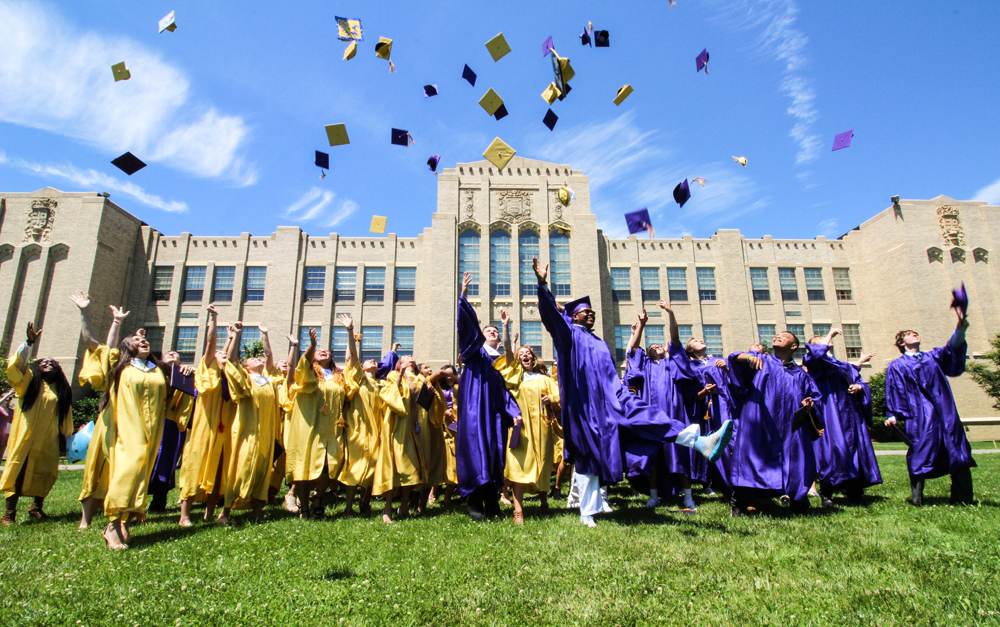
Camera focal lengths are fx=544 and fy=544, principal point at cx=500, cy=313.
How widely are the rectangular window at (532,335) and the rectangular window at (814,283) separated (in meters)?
17.1

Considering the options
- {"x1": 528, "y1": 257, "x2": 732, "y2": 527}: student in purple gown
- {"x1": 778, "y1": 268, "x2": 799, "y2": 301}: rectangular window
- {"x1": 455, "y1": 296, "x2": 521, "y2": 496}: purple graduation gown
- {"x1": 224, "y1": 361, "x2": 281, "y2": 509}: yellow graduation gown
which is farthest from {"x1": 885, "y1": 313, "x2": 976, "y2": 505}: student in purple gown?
{"x1": 778, "y1": 268, "x2": 799, "y2": 301}: rectangular window

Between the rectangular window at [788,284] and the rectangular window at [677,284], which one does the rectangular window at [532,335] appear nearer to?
the rectangular window at [677,284]

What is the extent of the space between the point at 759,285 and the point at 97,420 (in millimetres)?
34629

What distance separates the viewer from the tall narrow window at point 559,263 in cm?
3117

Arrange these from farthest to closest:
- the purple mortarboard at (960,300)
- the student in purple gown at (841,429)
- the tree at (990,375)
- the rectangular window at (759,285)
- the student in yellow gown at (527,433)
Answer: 1. the rectangular window at (759,285)
2. the tree at (990,375)
3. the student in purple gown at (841,429)
4. the student in yellow gown at (527,433)
5. the purple mortarboard at (960,300)

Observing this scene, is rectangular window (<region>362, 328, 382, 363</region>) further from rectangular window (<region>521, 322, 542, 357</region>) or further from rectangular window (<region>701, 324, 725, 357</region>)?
rectangular window (<region>701, 324, 725, 357</region>)

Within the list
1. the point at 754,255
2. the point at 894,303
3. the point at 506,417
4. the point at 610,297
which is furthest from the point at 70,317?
the point at 894,303

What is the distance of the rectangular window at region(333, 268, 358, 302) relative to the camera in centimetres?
3206

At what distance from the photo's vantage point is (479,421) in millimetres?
6148

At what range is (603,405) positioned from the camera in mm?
5383

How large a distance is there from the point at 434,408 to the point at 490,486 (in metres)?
1.52

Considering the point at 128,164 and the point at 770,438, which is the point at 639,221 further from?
the point at 128,164

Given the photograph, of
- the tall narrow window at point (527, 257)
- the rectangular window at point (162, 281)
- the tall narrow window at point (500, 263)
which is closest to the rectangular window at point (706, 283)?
the tall narrow window at point (527, 257)

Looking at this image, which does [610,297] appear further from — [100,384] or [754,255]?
[100,384]
